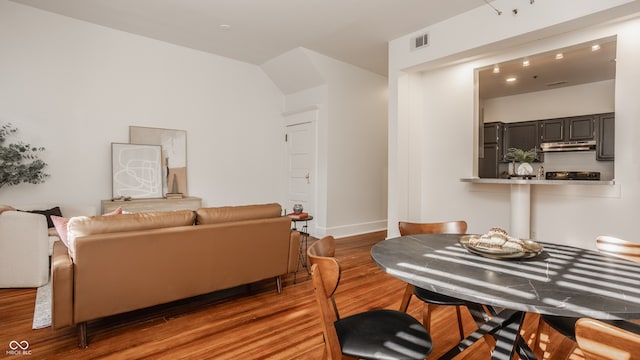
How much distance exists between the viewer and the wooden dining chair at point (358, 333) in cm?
123

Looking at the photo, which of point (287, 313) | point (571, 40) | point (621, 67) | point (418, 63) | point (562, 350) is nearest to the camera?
point (562, 350)

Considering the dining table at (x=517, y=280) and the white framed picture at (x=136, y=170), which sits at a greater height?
the white framed picture at (x=136, y=170)

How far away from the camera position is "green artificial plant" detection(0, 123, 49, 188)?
12.3 feet

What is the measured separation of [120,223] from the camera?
227 cm

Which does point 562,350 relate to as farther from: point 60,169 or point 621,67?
point 60,169

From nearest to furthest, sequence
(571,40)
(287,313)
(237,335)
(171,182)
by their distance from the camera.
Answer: (237,335)
(287,313)
(571,40)
(171,182)

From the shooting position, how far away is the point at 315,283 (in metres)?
1.26

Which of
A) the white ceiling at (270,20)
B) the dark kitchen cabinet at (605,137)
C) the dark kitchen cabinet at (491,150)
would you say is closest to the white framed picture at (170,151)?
the white ceiling at (270,20)

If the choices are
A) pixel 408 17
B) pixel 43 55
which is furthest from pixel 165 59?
pixel 408 17

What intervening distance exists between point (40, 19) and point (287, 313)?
4.86 m

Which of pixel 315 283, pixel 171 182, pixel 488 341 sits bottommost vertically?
pixel 488 341

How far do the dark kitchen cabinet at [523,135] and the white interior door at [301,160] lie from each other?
4.50m

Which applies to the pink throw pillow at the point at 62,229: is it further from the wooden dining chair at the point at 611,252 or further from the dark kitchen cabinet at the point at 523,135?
the dark kitchen cabinet at the point at 523,135

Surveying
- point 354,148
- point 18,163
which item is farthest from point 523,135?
point 18,163
